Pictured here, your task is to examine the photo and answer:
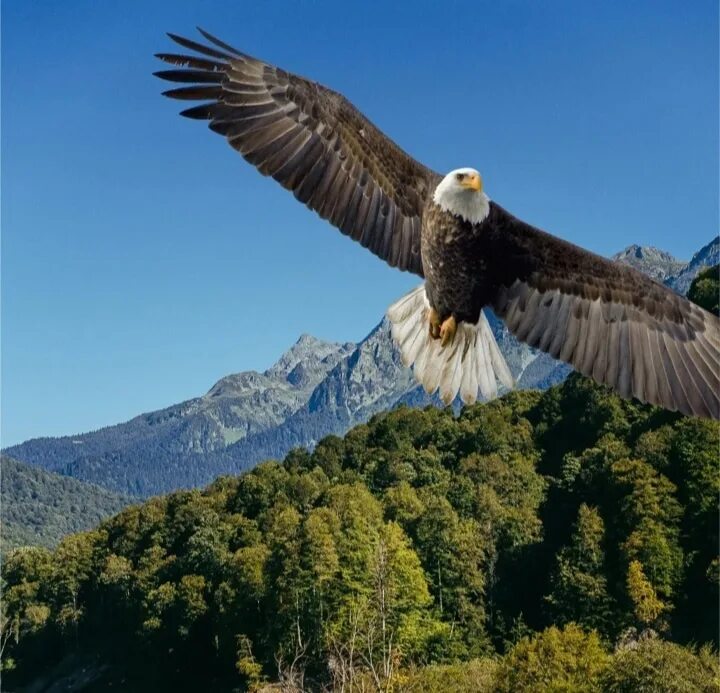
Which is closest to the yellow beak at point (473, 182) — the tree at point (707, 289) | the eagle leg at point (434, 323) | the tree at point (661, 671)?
the eagle leg at point (434, 323)

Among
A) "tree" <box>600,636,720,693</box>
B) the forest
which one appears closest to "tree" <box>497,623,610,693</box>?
the forest

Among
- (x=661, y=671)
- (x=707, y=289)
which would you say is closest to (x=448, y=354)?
(x=661, y=671)

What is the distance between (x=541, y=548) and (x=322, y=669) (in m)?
13.6

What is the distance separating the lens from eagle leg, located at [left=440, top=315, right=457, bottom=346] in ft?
22.2

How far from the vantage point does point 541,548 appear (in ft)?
173

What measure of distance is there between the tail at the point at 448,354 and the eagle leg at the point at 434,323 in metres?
0.14

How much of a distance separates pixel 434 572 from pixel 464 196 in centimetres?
4795

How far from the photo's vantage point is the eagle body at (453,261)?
613cm

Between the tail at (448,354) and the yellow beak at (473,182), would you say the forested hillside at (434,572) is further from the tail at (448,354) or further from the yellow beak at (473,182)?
the yellow beak at (473,182)

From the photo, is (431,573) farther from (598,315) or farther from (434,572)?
(598,315)

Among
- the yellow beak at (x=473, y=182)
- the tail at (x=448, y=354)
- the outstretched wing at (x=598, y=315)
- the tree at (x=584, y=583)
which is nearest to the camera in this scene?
the yellow beak at (x=473, y=182)

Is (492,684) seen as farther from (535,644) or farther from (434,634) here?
(434,634)

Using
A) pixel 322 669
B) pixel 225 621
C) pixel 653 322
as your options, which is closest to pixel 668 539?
pixel 322 669

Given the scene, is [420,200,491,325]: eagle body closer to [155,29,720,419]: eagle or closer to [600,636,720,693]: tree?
[155,29,720,419]: eagle
